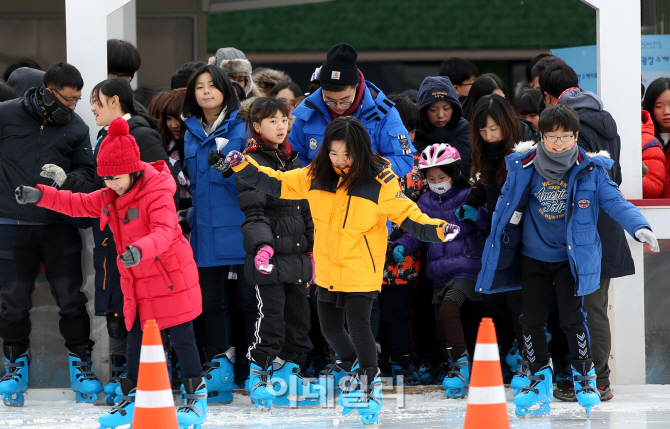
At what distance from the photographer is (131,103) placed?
5129 millimetres

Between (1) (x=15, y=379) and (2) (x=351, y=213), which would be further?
(1) (x=15, y=379)

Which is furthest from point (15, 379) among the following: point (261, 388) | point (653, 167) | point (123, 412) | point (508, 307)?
point (653, 167)

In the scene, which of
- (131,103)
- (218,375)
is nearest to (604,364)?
(218,375)

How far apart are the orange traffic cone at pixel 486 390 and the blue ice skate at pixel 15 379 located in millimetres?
2986

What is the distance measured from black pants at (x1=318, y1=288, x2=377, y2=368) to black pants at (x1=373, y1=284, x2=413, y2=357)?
2.62 ft

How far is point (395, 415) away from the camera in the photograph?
4.89 meters

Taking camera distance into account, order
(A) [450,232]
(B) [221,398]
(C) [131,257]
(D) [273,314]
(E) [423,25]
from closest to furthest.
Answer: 1. (C) [131,257]
2. (A) [450,232]
3. (D) [273,314]
4. (B) [221,398]
5. (E) [423,25]

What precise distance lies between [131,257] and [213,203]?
1.33 meters

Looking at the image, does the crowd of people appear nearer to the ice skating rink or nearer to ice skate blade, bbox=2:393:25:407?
ice skate blade, bbox=2:393:25:407

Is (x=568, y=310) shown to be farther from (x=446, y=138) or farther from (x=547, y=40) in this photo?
(x=547, y=40)

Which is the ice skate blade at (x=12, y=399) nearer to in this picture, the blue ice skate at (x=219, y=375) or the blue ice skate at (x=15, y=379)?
the blue ice skate at (x=15, y=379)

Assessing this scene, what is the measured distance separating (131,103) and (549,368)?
2.98 metres

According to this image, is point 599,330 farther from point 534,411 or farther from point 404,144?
point 404,144

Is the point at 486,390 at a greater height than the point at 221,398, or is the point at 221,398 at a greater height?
the point at 486,390
